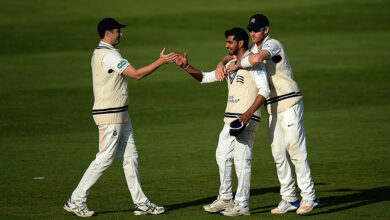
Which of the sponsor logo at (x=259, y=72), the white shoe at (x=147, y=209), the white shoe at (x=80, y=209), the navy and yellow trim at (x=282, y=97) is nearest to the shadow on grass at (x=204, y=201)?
the white shoe at (x=147, y=209)

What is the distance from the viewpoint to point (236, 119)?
8.71 m

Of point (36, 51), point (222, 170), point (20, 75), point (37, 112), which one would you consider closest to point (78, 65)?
point (20, 75)

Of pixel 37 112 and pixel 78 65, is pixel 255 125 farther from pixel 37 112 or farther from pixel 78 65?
pixel 78 65

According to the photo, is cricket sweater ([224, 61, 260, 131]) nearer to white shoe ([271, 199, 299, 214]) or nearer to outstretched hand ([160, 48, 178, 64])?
outstretched hand ([160, 48, 178, 64])

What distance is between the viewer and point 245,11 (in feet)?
122

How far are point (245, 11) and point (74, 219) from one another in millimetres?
29567

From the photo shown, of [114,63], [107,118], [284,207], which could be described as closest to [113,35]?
[114,63]

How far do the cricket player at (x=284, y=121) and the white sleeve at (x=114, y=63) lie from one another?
1.21 m

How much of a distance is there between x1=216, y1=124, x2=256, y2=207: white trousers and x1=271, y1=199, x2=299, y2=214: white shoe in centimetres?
39

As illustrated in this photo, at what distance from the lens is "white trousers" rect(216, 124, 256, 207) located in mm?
8742

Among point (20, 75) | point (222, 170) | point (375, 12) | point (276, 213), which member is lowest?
point (276, 213)

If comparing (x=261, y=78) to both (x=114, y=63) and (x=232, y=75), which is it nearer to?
(x=232, y=75)

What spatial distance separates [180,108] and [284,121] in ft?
30.2

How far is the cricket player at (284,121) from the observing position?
8820 millimetres
